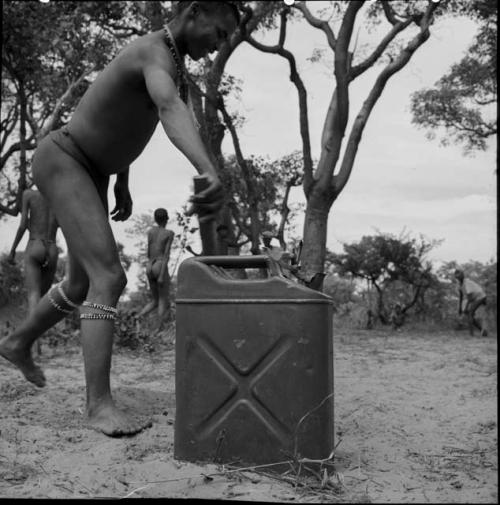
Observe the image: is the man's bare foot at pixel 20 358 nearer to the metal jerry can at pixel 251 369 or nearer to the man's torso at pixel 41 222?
the metal jerry can at pixel 251 369

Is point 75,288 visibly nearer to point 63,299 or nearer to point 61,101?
point 63,299

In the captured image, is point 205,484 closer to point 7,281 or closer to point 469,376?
point 469,376

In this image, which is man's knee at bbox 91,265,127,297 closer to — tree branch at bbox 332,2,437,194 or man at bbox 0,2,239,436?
man at bbox 0,2,239,436

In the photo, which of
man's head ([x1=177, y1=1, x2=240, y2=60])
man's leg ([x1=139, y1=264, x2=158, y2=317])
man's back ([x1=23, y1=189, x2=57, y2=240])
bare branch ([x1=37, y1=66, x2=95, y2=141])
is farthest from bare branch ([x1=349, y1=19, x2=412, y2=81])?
man's head ([x1=177, y1=1, x2=240, y2=60])

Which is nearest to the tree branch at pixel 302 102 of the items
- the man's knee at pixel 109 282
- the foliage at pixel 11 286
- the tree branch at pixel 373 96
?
the tree branch at pixel 373 96

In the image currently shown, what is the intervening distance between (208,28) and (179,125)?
540 mm

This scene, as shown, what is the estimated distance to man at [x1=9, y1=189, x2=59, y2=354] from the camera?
5.65m

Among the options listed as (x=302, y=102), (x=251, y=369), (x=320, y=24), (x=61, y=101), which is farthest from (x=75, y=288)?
(x=61, y=101)

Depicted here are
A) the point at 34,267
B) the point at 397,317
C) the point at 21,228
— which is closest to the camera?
the point at 34,267

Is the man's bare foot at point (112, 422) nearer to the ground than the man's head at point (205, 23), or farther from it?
nearer to the ground

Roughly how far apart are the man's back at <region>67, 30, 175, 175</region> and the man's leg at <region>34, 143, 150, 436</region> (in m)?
0.13

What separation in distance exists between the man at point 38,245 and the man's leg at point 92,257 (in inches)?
124

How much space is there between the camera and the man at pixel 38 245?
565 centimetres

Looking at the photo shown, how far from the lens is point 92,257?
2.53 metres
